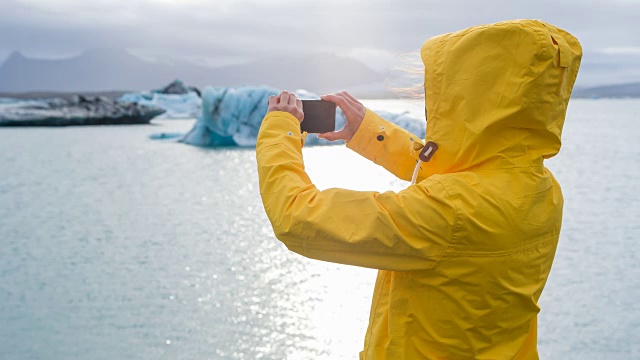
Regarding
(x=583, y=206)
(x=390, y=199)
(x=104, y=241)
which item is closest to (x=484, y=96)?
(x=390, y=199)

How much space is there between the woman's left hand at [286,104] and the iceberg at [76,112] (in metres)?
26.3

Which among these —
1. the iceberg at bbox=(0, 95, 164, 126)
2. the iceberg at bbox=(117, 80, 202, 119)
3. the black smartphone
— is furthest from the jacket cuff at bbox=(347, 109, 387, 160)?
the iceberg at bbox=(117, 80, 202, 119)

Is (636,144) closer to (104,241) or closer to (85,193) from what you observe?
(85,193)

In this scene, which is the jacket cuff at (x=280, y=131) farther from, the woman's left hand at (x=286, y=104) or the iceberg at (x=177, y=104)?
the iceberg at (x=177, y=104)

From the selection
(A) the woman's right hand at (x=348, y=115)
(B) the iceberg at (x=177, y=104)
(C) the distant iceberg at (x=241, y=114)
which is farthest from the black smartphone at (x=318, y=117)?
(B) the iceberg at (x=177, y=104)

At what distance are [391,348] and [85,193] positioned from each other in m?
8.62

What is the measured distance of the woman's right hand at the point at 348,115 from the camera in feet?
4.69

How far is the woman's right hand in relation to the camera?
143cm

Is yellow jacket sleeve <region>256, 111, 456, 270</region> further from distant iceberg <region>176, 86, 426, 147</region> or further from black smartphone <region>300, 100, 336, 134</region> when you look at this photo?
distant iceberg <region>176, 86, 426, 147</region>

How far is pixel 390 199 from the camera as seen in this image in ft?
3.50

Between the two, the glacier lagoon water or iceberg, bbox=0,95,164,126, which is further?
iceberg, bbox=0,95,164,126

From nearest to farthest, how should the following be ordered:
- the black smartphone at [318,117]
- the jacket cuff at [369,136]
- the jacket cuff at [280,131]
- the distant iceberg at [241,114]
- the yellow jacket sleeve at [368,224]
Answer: the yellow jacket sleeve at [368,224] < the jacket cuff at [280,131] < the black smartphone at [318,117] < the jacket cuff at [369,136] < the distant iceberg at [241,114]

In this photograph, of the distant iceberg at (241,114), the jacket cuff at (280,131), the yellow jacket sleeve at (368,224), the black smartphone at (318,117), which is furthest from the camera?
the distant iceberg at (241,114)

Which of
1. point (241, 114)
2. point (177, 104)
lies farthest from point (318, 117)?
point (177, 104)
